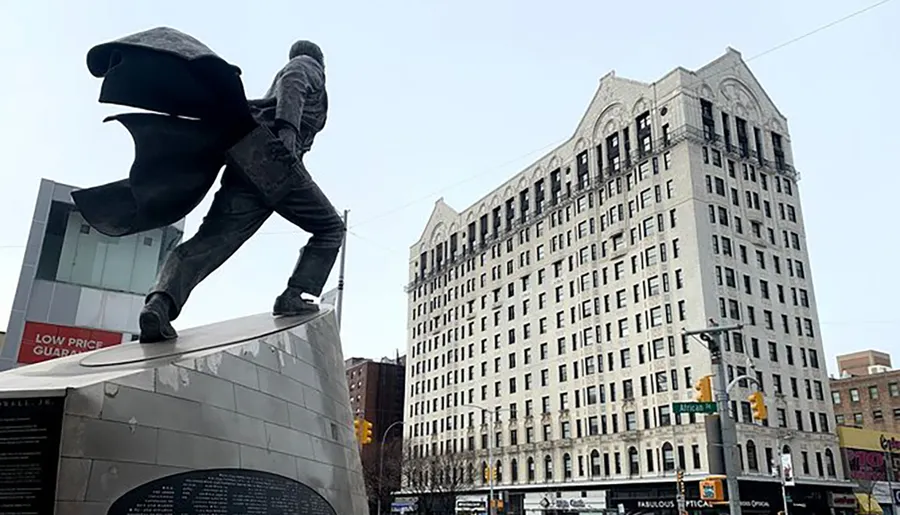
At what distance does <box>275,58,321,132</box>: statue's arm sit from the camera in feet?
27.3

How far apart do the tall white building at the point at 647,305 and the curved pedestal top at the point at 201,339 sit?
4230cm

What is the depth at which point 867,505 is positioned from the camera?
53281 millimetres

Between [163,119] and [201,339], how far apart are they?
250 cm

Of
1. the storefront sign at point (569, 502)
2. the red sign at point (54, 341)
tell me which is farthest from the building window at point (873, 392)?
the red sign at point (54, 341)

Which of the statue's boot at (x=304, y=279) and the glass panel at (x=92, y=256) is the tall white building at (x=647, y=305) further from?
the statue's boot at (x=304, y=279)

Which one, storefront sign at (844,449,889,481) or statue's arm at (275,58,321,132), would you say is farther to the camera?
storefront sign at (844,449,889,481)

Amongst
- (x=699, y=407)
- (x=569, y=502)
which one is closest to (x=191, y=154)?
(x=699, y=407)

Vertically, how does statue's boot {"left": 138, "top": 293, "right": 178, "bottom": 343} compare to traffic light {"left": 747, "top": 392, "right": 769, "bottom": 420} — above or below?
below

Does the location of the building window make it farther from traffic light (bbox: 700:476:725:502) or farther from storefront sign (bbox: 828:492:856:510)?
traffic light (bbox: 700:476:725:502)

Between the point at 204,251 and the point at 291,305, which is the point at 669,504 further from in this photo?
the point at 204,251

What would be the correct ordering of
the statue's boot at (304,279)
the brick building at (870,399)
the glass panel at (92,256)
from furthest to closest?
the brick building at (870,399), the glass panel at (92,256), the statue's boot at (304,279)

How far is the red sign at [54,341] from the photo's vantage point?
79.7 feet

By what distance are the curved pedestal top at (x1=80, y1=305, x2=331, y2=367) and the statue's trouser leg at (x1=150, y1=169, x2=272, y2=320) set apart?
56 cm

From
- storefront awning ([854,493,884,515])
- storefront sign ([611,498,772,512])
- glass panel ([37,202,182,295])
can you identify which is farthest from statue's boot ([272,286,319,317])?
storefront awning ([854,493,884,515])
